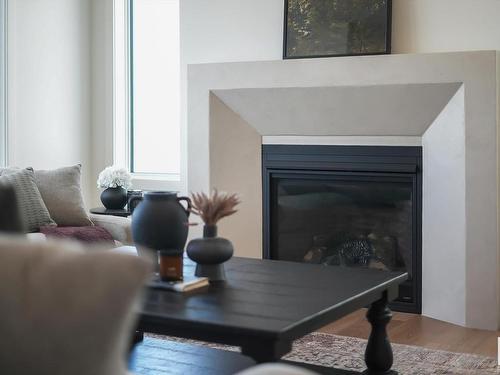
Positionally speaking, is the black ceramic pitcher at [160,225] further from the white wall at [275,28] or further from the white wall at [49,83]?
the white wall at [49,83]

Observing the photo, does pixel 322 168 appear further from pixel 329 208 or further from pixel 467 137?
pixel 467 137

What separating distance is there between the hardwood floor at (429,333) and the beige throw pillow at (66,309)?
9.83ft

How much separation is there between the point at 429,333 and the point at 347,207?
1119mm

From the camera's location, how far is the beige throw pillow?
1301 millimetres

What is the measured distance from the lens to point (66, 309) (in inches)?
51.2

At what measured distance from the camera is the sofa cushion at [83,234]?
4578 mm

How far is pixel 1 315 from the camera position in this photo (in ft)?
4.52

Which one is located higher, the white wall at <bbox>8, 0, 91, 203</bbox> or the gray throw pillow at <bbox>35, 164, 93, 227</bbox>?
the white wall at <bbox>8, 0, 91, 203</bbox>

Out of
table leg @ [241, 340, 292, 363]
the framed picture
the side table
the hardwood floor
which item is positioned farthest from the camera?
the side table

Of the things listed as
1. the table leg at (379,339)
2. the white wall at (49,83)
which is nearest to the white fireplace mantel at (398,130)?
the white wall at (49,83)

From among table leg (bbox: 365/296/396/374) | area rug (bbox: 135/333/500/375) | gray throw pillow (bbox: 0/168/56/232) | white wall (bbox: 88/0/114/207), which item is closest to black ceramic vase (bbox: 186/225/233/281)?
area rug (bbox: 135/333/500/375)

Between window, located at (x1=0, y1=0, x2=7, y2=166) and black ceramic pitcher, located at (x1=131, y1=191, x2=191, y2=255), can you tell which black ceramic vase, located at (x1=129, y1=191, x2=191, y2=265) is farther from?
window, located at (x1=0, y1=0, x2=7, y2=166)

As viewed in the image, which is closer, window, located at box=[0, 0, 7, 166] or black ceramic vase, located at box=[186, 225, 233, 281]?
black ceramic vase, located at box=[186, 225, 233, 281]

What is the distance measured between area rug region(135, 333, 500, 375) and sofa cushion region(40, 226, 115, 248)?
0.97 m
